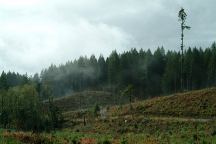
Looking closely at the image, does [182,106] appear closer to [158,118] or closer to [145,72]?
[158,118]

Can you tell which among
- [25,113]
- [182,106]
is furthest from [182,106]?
[25,113]

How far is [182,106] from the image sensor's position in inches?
3607

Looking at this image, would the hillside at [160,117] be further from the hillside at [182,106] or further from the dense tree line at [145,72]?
the dense tree line at [145,72]

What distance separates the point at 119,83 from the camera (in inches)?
5753

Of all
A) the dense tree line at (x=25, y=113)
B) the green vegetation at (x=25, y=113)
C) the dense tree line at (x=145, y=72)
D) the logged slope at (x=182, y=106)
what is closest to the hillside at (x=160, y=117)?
the logged slope at (x=182, y=106)

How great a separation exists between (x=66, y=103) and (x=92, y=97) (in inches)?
343

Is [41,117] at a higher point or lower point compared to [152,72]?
lower

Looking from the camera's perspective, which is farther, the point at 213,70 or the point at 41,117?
the point at 213,70

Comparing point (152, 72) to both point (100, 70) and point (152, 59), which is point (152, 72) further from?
point (100, 70)

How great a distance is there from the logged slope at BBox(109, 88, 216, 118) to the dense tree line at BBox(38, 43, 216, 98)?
1007 inches

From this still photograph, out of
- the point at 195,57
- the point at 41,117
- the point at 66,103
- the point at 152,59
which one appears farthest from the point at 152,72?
the point at 41,117

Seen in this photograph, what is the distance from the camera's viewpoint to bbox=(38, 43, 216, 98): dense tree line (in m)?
135

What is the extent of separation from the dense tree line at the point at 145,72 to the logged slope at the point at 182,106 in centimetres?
2557

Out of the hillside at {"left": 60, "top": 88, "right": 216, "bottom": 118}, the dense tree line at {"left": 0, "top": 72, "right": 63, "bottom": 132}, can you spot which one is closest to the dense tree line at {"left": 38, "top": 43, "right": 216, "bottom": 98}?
the hillside at {"left": 60, "top": 88, "right": 216, "bottom": 118}
